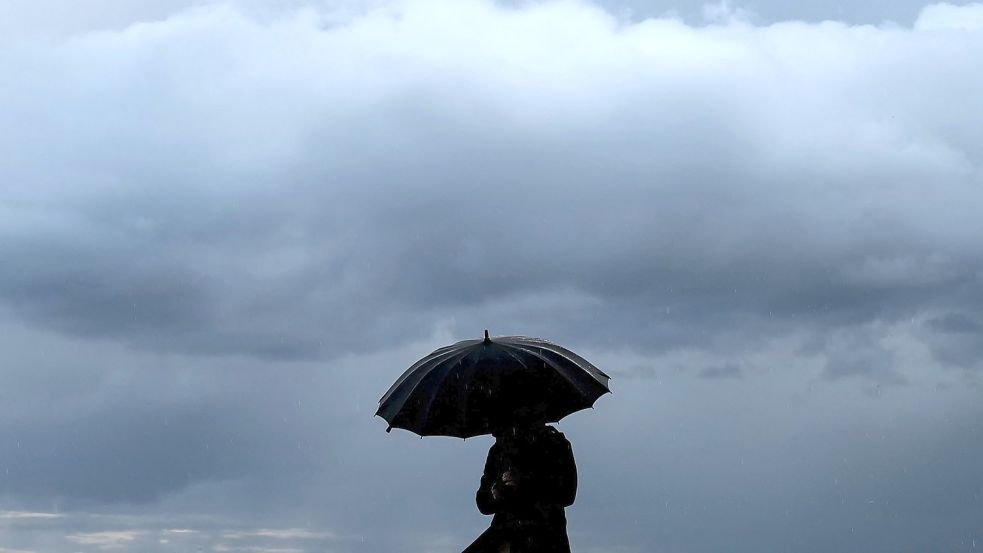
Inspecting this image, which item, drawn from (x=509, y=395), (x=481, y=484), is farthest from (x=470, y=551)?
(x=509, y=395)

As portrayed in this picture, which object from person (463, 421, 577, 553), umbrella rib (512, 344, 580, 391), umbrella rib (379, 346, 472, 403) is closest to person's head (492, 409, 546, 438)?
person (463, 421, 577, 553)

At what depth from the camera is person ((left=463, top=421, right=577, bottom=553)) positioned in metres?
13.4

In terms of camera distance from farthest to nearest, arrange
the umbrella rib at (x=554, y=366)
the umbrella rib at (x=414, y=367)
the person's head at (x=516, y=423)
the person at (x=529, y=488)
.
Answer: the umbrella rib at (x=414, y=367), the umbrella rib at (x=554, y=366), the person's head at (x=516, y=423), the person at (x=529, y=488)

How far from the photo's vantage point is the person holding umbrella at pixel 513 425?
44.0ft

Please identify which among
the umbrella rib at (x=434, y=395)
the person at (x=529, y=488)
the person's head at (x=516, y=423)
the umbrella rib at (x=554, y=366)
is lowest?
the person at (x=529, y=488)

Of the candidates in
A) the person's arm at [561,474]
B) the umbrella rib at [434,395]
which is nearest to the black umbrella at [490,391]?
the umbrella rib at [434,395]

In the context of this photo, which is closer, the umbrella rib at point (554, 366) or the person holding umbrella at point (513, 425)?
the person holding umbrella at point (513, 425)

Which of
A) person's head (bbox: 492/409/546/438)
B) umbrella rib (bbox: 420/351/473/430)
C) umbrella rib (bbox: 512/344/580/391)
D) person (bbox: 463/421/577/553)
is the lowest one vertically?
person (bbox: 463/421/577/553)

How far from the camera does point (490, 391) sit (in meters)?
13.4

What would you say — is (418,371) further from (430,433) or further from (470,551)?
(470,551)

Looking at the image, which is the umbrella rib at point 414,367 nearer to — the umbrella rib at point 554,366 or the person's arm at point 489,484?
the umbrella rib at point 554,366

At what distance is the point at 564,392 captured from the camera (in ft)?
44.7

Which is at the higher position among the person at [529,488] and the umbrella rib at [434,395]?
the umbrella rib at [434,395]

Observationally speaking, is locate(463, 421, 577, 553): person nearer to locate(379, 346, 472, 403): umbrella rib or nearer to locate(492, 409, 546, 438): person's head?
locate(492, 409, 546, 438): person's head
